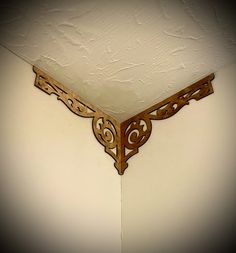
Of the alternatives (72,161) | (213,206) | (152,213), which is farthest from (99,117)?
(213,206)

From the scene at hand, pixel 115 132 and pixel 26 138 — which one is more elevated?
pixel 115 132

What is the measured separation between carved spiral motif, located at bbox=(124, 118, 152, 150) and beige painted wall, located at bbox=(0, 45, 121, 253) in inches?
9.2

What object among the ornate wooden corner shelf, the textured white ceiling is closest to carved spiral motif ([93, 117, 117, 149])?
the ornate wooden corner shelf

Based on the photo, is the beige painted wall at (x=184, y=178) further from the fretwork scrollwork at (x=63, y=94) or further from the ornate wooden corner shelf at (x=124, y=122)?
the fretwork scrollwork at (x=63, y=94)

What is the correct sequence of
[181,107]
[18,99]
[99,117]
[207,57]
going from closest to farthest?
1. [18,99]
2. [207,57]
3. [181,107]
4. [99,117]

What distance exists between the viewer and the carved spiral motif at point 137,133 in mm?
1707

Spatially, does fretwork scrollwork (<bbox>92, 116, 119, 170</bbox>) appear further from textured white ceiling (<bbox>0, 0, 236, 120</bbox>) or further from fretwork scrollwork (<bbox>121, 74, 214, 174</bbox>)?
textured white ceiling (<bbox>0, 0, 236, 120</bbox>)

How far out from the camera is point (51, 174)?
135cm

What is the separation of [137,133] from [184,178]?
1.51 feet

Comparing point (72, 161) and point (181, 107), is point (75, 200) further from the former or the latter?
point (181, 107)

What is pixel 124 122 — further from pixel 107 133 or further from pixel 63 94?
pixel 63 94

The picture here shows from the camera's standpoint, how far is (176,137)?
1.56 metres

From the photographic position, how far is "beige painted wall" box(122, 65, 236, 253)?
4.20 ft

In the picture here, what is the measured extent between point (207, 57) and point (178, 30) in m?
0.25
